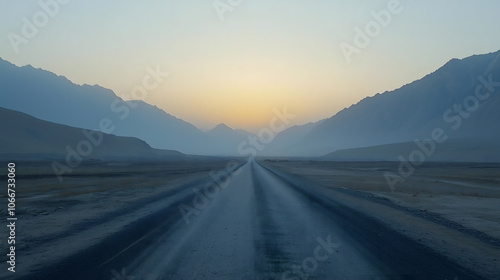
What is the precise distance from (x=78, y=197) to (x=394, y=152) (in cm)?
16848

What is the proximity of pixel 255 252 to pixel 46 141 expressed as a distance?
156 meters

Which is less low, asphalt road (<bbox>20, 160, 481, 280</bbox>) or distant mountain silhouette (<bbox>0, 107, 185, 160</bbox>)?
distant mountain silhouette (<bbox>0, 107, 185, 160</bbox>)

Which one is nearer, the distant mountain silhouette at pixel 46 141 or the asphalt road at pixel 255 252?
the asphalt road at pixel 255 252

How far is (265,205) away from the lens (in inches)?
831

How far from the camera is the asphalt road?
854cm

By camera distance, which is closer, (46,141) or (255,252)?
(255,252)

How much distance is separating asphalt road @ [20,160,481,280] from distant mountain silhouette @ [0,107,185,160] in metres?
114

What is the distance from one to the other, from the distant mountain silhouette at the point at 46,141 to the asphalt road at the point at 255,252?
114 m

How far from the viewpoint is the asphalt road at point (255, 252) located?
8.54m

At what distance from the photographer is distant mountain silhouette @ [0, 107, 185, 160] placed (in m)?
125

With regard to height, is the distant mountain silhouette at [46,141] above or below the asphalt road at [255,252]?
above

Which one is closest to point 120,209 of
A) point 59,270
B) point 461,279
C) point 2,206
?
point 2,206

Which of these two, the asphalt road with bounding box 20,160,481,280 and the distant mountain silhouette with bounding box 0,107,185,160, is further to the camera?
the distant mountain silhouette with bounding box 0,107,185,160

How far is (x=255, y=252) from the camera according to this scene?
10.4 m
